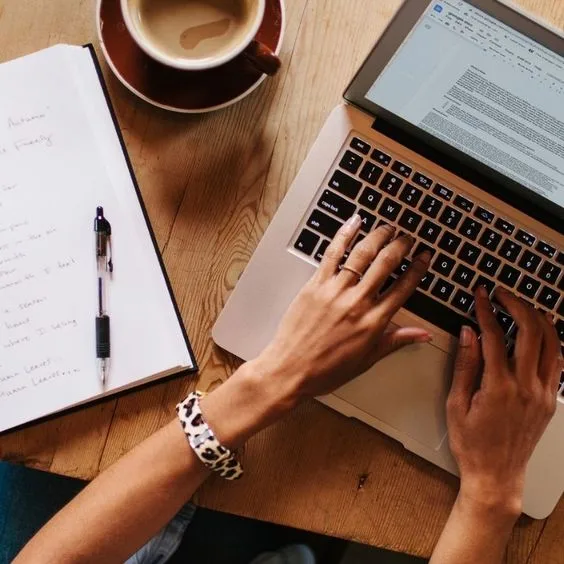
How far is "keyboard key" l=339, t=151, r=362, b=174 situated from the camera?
70 centimetres

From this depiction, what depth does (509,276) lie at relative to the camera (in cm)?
71

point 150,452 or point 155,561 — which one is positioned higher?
point 150,452

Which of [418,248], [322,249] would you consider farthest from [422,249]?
[322,249]

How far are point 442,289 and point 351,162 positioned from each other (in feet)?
0.54

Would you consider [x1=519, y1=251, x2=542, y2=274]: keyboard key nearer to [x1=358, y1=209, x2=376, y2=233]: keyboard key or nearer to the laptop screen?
the laptop screen

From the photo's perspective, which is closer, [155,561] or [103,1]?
[103,1]

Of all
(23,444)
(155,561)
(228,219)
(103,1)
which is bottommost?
(155,561)

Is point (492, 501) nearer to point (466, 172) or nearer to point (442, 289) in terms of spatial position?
point (442, 289)

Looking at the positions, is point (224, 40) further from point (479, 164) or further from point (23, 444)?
point (23, 444)

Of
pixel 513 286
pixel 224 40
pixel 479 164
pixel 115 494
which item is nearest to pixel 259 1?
pixel 224 40

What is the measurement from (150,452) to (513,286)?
417 mm

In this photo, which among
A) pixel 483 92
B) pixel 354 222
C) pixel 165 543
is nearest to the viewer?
pixel 483 92

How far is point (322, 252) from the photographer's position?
0.70 m

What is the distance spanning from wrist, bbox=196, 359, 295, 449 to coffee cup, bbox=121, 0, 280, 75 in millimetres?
305
